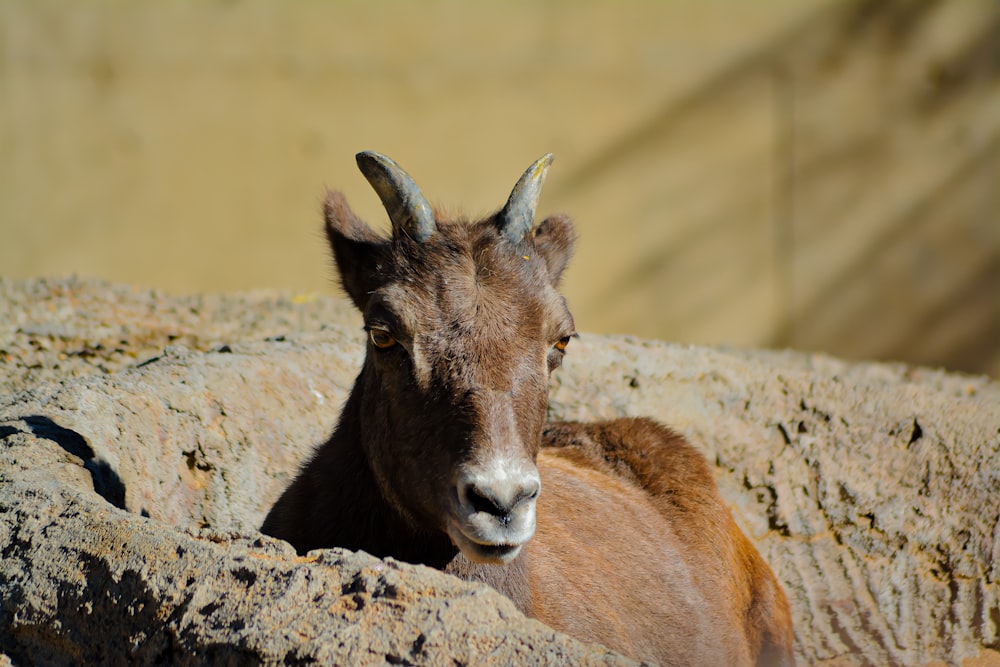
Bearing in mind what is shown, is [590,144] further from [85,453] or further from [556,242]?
[85,453]

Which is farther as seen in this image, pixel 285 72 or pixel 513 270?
pixel 285 72

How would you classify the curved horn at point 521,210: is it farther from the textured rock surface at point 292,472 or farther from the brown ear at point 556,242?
the textured rock surface at point 292,472

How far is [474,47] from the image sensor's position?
391 inches

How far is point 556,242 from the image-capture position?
504cm

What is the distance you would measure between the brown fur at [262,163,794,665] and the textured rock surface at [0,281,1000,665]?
716 mm

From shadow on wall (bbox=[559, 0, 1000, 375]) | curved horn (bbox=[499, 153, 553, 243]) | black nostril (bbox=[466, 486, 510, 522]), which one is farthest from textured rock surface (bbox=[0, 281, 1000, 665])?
curved horn (bbox=[499, 153, 553, 243])

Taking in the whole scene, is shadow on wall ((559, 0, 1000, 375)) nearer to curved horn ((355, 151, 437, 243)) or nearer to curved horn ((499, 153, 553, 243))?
curved horn ((499, 153, 553, 243))

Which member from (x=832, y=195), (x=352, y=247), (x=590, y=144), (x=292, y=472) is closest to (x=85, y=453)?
(x=352, y=247)

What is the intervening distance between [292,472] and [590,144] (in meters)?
5.04

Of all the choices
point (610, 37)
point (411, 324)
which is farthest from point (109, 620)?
point (610, 37)

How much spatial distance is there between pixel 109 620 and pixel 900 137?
9.07 meters

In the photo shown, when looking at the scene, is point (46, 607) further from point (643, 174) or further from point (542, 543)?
point (643, 174)

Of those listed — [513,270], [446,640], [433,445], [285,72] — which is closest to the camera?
[446,640]

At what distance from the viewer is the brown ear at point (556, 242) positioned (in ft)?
16.1
